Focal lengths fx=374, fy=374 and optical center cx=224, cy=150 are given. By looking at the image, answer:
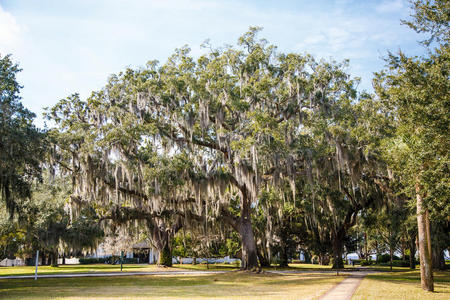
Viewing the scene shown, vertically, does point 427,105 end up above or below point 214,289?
above

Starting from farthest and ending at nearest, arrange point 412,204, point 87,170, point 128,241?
point 128,241 < point 87,170 < point 412,204

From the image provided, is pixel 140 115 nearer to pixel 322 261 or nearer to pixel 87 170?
pixel 87 170

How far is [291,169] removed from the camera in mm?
19656

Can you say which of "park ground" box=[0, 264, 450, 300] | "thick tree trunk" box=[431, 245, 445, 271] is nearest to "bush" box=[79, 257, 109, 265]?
"park ground" box=[0, 264, 450, 300]

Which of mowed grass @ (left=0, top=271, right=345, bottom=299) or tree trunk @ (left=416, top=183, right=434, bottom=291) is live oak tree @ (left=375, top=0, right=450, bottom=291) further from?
mowed grass @ (left=0, top=271, right=345, bottom=299)

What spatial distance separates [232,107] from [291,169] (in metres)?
4.52

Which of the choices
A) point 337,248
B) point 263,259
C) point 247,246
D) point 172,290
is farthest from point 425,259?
point 263,259

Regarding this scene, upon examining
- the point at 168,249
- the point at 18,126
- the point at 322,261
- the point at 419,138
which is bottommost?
the point at 322,261

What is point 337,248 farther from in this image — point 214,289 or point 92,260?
point 92,260

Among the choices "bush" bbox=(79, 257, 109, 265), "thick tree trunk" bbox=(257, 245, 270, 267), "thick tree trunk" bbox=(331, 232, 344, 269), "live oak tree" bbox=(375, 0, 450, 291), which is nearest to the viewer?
"live oak tree" bbox=(375, 0, 450, 291)

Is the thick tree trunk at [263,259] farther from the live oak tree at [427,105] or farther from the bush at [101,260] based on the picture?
the bush at [101,260]

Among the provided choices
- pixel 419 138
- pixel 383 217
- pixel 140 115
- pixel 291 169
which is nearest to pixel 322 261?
pixel 383 217

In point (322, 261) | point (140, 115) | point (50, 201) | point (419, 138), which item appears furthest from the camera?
point (322, 261)

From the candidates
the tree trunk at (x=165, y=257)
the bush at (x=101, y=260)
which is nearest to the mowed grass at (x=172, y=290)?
the tree trunk at (x=165, y=257)
